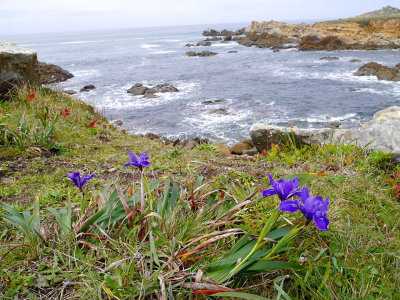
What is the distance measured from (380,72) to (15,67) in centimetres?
2409

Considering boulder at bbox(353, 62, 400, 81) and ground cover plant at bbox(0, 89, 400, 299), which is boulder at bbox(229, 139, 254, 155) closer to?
ground cover plant at bbox(0, 89, 400, 299)

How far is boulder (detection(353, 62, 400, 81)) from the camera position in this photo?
21.6 metres

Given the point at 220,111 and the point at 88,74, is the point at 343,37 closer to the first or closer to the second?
the point at 220,111

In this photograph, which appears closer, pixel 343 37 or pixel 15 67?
pixel 15 67

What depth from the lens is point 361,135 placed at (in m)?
5.28

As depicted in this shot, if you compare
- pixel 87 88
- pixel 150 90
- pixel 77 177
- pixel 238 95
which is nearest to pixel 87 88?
pixel 87 88

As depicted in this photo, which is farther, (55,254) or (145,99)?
(145,99)

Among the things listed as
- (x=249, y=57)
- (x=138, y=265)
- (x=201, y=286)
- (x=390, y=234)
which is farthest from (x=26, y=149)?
(x=249, y=57)

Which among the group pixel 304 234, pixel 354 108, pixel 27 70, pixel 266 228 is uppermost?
pixel 27 70

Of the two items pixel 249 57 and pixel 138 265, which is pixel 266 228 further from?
pixel 249 57

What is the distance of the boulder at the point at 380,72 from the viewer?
2157 centimetres

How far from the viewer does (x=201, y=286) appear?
4.97 ft

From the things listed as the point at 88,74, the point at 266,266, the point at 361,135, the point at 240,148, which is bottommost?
the point at 240,148

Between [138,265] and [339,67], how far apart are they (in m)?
30.7
